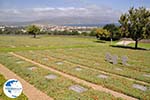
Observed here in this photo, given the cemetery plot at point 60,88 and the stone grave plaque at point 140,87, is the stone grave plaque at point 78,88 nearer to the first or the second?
the cemetery plot at point 60,88

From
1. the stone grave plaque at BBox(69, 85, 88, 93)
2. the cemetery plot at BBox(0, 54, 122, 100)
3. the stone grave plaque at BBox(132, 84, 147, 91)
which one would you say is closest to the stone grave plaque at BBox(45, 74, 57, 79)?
the cemetery plot at BBox(0, 54, 122, 100)

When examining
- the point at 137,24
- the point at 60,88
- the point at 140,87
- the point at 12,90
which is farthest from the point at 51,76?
the point at 137,24

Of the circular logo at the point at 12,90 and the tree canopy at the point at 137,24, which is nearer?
the circular logo at the point at 12,90

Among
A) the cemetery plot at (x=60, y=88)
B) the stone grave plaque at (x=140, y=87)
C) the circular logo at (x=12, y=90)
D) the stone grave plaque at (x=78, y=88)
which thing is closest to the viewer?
the circular logo at (x=12, y=90)

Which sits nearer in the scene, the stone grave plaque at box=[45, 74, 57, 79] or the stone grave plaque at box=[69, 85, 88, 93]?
the stone grave plaque at box=[69, 85, 88, 93]

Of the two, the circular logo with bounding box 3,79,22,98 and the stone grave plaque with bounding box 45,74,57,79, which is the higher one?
the circular logo with bounding box 3,79,22,98

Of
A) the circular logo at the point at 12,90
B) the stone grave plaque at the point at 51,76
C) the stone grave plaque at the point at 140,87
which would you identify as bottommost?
the stone grave plaque at the point at 140,87

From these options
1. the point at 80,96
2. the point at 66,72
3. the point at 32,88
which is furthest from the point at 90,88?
the point at 66,72

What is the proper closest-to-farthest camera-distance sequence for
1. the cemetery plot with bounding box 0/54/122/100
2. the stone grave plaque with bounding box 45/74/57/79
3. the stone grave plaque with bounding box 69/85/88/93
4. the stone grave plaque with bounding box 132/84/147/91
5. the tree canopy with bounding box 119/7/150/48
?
the cemetery plot with bounding box 0/54/122/100, the stone grave plaque with bounding box 69/85/88/93, the stone grave plaque with bounding box 132/84/147/91, the stone grave plaque with bounding box 45/74/57/79, the tree canopy with bounding box 119/7/150/48

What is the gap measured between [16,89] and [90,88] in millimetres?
6914

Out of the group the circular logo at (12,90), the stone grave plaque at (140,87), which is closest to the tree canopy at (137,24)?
the stone grave plaque at (140,87)

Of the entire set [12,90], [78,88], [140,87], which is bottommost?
[140,87]

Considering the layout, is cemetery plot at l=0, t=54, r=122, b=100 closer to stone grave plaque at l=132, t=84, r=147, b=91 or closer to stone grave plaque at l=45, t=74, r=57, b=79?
stone grave plaque at l=45, t=74, r=57, b=79

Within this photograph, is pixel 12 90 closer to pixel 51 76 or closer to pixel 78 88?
pixel 78 88
